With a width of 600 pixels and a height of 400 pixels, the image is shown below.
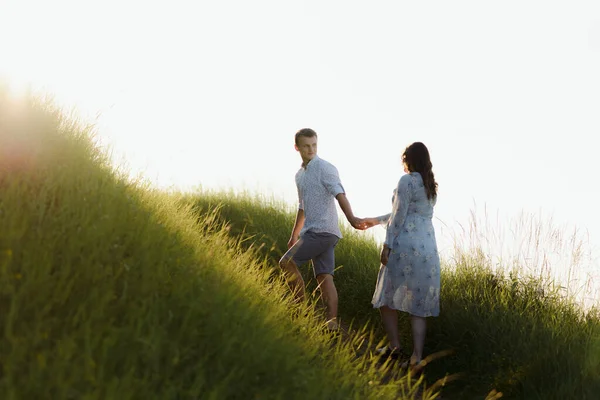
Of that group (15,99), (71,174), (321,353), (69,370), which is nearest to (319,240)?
(321,353)

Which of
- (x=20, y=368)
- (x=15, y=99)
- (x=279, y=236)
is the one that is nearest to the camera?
(x=20, y=368)

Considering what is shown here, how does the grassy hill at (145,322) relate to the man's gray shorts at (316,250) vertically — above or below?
below

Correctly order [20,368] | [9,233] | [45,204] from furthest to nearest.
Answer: [45,204] → [9,233] → [20,368]

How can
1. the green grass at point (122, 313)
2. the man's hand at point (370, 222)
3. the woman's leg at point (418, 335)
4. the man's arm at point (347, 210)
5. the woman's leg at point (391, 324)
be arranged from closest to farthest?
the green grass at point (122, 313) < the woman's leg at point (418, 335) < the woman's leg at point (391, 324) < the man's arm at point (347, 210) < the man's hand at point (370, 222)

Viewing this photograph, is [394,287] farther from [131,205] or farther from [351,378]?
[131,205]

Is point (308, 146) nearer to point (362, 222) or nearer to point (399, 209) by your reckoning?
point (362, 222)

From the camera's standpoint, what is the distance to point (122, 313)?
10.5 ft

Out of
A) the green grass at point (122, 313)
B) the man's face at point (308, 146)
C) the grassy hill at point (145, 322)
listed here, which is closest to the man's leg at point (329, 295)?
the grassy hill at point (145, 322)

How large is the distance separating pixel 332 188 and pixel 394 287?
1.25 meters

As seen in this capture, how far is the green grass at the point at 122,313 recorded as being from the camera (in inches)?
108

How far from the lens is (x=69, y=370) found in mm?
2680

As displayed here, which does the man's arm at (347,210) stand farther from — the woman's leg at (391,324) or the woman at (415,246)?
the woman's leg at (391,324)

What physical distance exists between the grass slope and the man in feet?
1.02

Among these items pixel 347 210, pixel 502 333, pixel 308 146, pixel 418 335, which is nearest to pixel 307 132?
pixel 308 146
